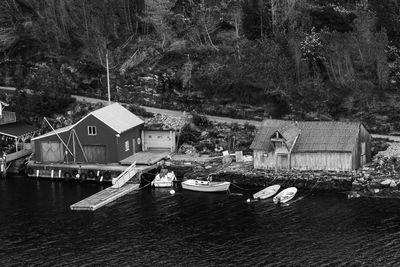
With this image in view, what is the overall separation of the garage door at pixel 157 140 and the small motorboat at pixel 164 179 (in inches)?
400

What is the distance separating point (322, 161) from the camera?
69.5 meters

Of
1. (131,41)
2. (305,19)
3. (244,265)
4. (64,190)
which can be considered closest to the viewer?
(244,265)

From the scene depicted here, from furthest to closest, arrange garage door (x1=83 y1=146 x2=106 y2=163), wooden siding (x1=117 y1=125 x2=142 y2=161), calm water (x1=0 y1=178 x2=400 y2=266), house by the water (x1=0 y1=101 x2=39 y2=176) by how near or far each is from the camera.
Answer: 1. house by the water (x1=0 y1=101 x2=39 y2=176)
2. garage door (x1=83 y1=146 x2=106 y2=163)
3. wooden siding (x1=117 y1=125 x2=142 y2=161)
4. calm water (x1=0 y1=178 x2=400 y2=266)

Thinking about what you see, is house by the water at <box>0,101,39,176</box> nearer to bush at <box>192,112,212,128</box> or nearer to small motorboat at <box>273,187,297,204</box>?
bush at <box>192,112,212,128</box>

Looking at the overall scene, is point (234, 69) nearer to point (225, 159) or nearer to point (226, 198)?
point (225, 159)

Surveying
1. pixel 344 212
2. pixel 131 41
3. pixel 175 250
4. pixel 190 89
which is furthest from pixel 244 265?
pixel 131 41

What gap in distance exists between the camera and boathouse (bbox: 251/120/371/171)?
69000 mm

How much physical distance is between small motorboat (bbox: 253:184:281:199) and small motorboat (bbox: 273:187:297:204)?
1.03m

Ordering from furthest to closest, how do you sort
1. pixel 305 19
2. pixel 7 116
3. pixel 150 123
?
pixel 305 19
pixel 7 116
pixel 150 123

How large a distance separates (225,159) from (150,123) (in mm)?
12348

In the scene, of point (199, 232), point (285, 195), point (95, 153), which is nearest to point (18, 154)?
point (95, 153)

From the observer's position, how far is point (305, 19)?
3824 inches

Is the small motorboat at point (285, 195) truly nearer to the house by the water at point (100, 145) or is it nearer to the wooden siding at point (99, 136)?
the house by the water at point (100, 145)

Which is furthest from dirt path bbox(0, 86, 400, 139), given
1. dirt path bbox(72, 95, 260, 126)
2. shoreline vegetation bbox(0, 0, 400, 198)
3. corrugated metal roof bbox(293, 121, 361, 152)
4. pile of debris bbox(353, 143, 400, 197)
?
corrugated metal roof bbox(293, 121, 361, 152)
